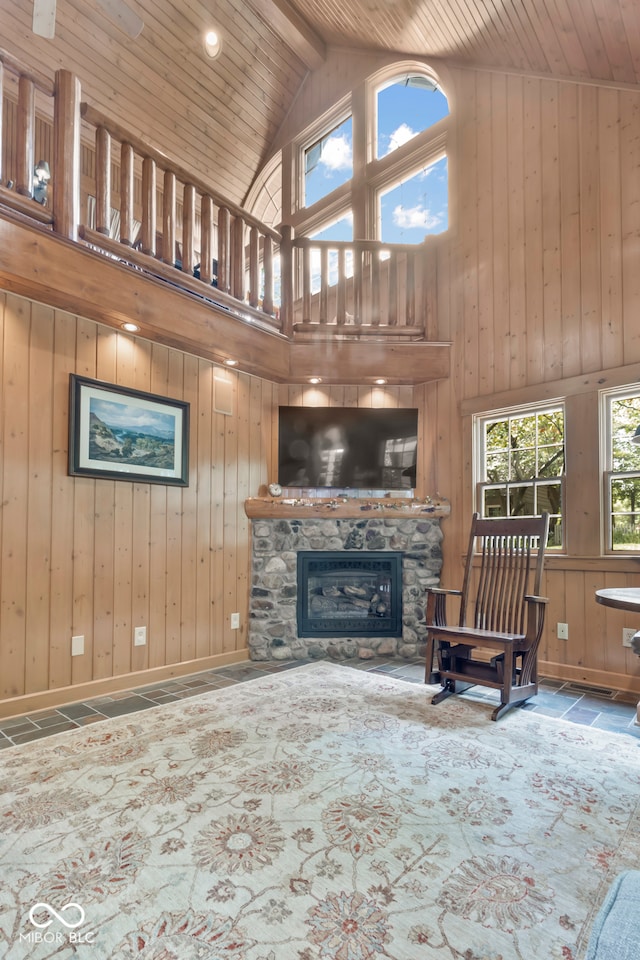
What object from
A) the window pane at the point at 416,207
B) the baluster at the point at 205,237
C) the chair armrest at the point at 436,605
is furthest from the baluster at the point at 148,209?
the chair armrest at the point at 436,605

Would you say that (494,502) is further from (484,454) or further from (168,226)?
(168,226)

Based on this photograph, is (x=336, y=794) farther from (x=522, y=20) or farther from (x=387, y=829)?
(x=522, y=20)

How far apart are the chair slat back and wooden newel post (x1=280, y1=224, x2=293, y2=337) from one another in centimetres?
240

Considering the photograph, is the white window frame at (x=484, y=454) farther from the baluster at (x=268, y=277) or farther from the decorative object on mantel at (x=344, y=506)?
the baluster at (x=268, y=277)

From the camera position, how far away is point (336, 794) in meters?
2.18

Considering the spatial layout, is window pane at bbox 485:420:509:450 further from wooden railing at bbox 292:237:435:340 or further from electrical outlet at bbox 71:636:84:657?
electrical outlet at bbox 71:636:84:657

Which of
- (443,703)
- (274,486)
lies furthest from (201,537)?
(443,703)

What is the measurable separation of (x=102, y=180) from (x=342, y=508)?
298 cm

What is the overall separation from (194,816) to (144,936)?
1.93 ft

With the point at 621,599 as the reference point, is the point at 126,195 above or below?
above

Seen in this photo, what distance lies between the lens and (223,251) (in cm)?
433

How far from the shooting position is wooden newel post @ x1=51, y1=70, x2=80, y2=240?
318 cm

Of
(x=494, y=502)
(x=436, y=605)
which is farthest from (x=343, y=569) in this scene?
(x=494, y=502)

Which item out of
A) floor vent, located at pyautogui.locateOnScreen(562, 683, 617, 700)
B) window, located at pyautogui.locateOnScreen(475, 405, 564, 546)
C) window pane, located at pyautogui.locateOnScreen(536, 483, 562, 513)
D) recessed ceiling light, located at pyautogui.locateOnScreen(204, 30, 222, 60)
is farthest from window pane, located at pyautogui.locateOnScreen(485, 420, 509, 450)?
recessed ceiling light, located at pyautogui.locateOnScreen(204, 30, 222, 60)
